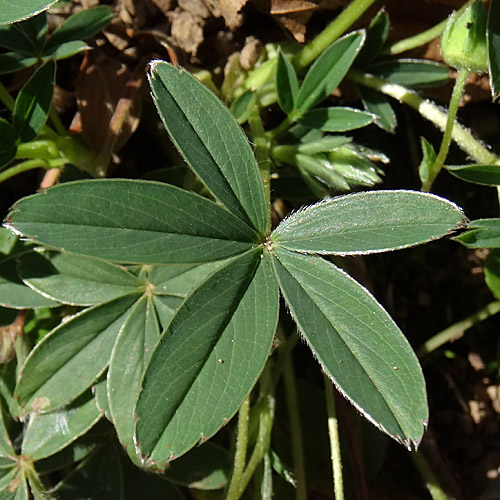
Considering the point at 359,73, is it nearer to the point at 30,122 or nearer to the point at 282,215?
the point at 282,215

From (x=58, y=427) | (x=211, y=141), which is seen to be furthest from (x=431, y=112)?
(x=58, y=427)

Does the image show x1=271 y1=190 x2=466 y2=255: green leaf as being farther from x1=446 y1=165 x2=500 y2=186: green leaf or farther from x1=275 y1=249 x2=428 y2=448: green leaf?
x1=446 y1=165 x2=500 y2=186: green leaf

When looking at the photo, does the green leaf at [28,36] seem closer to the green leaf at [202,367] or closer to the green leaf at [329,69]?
the green leaf at [329,69]

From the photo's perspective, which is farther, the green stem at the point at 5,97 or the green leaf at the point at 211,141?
the green stem at the point at 5,97

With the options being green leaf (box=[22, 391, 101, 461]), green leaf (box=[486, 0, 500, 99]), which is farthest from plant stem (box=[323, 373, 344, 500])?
green leaf (box=[486, 0, 500, 99])

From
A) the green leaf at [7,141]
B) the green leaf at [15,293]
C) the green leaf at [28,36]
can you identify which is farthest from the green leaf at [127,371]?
the green leaf at [28,36]
